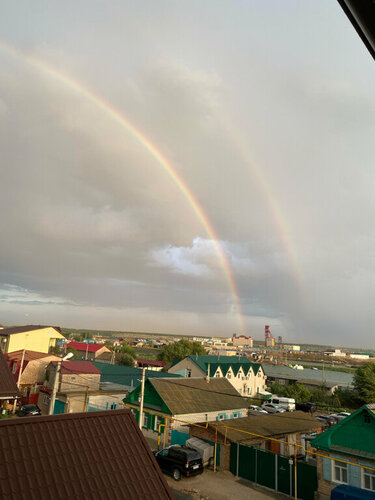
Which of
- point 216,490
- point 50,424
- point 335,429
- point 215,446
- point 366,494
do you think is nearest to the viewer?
point 50,424

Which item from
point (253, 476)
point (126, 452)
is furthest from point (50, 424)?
point (253, 476)

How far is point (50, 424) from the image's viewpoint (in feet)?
21.4

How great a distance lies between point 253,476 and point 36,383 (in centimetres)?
3258

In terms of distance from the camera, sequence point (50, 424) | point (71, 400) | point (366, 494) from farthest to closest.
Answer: point (71, 400) < point (366, 494) < point (50, 424)

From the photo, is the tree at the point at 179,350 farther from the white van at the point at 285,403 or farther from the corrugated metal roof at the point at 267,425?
the corrugated metal roof at the point at 267,425

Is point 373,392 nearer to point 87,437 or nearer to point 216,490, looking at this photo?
point 216,490

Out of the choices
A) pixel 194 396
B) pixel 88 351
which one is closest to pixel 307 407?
pixel 194 396

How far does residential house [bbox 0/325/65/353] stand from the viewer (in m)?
57.0

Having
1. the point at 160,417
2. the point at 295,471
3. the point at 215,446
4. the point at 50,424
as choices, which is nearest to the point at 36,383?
the point at 160,417

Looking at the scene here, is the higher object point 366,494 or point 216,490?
point 366,494

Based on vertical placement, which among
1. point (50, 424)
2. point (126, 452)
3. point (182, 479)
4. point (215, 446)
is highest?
point (50, 424)

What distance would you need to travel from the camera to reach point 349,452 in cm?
1675

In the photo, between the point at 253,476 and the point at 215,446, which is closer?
the point at 253,476

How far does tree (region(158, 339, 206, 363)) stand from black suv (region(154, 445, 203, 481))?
62540 millimetres
